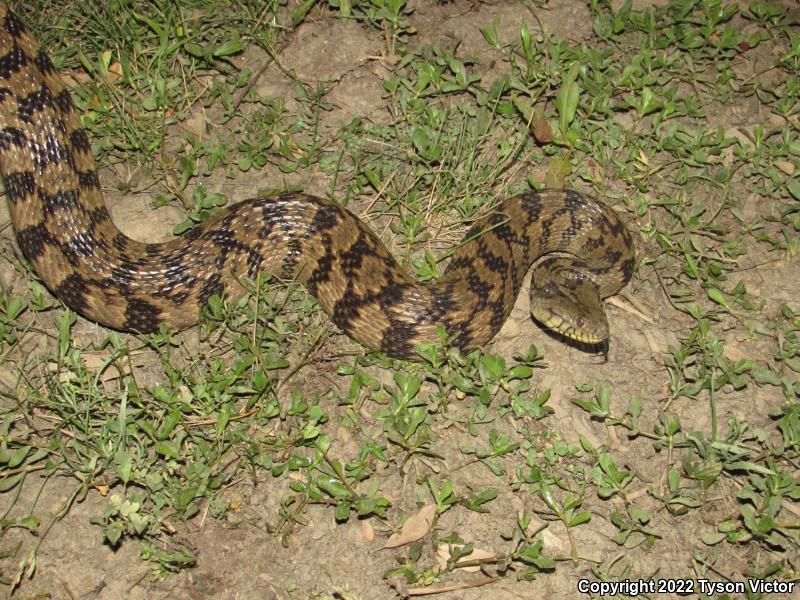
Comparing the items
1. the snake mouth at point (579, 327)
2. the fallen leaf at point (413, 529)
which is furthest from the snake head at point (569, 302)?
the fallen leaf at point (413, 529)

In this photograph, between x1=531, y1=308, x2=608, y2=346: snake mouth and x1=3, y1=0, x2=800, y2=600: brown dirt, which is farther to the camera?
x1=531, y1=308, x2=608, y2=346: snake mouth

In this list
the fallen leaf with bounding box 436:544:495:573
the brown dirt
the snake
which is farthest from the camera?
the snake

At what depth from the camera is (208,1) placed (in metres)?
6.42

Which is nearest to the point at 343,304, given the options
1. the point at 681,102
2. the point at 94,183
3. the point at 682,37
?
the point at 94,183

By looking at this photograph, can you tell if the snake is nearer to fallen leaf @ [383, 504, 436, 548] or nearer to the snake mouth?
the snake mouth

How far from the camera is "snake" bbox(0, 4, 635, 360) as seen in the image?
5.16 m

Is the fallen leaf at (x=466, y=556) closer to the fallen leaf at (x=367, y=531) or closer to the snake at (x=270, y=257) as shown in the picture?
the fallen leaf at (x=367, y=531)

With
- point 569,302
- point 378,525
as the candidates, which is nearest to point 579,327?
point 569,302

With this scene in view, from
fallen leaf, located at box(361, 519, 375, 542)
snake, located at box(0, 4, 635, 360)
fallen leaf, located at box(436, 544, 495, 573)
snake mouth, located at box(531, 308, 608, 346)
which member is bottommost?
fallen leaf, located at box(436, 544, 495, 573)

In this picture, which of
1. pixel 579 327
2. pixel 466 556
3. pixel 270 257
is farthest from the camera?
pixel 270 257

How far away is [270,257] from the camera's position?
5.46 metres

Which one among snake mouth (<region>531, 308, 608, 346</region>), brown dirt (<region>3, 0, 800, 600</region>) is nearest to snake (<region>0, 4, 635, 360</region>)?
snake mouth (<region>531, 308, 608, 346</region>)

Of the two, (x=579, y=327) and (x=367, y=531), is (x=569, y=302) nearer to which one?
(x=579, y=327)

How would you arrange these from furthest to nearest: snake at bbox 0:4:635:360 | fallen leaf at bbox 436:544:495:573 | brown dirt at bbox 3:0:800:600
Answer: snake at bbox 0:4:635:360 < fallen leaf at bbox 436:544:495:573 < brown dirt at bbox 3:0:800:600
